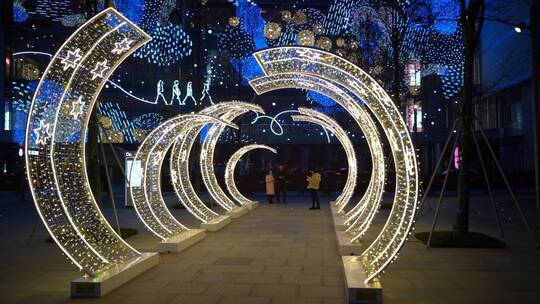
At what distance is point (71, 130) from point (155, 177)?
13.7 ft

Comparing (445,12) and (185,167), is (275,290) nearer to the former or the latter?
(185,167)

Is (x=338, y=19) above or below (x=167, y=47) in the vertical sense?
below

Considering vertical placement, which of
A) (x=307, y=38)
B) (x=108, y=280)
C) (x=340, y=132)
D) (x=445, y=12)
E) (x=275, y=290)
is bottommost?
(x=275, y=290)

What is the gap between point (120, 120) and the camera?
42.3m

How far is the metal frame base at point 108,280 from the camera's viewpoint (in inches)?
280

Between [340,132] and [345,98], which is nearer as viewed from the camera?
[345,98]

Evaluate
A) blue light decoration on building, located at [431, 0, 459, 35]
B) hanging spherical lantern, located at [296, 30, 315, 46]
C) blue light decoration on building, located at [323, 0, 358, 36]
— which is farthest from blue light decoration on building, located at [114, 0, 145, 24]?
blue light decoration on building, located at [431, 0, 459, 35]

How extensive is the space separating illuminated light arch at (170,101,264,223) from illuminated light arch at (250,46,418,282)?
5.06 m

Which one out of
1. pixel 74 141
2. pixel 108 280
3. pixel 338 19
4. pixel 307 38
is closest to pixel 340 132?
pixel 307 38

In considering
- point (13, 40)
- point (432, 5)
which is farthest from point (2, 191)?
point (432, 5)

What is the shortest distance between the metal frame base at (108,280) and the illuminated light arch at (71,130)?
15 centimetres

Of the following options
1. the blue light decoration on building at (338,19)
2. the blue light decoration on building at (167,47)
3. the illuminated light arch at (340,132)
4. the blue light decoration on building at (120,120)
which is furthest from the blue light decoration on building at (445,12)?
the blue light decoration on building at (120,120)

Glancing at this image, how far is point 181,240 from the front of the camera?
436 inches

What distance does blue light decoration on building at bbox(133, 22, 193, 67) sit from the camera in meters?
35.2
